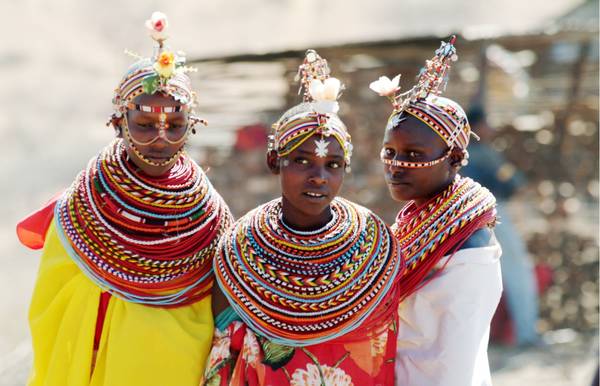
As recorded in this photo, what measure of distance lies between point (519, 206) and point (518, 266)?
125cm

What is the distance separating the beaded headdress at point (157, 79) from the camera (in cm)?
345

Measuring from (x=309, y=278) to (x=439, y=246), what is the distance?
22.7 inches

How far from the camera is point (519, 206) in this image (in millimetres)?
9117

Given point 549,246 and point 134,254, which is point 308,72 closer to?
point 134,254

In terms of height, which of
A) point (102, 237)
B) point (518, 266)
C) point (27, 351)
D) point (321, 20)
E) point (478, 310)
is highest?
point (321, 20)

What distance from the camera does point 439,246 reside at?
11.4 ft

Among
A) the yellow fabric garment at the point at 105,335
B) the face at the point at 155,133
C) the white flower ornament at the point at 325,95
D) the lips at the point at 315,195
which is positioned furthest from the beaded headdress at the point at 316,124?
the yellow fabric garment at the point at 105,335

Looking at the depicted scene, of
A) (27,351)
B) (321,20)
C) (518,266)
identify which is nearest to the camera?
(27,351)

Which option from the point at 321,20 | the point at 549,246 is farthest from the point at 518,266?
the point at 321,20

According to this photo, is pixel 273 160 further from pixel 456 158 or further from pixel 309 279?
pixel 456 158

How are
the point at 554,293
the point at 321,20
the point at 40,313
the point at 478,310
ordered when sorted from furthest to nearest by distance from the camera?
the point at 321,20 < the point at 554,293 < the point at 40,313 < the point at 478,310

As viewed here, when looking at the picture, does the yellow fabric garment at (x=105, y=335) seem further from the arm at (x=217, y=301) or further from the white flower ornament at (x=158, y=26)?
the white flower ornament at (x=158, y=26)

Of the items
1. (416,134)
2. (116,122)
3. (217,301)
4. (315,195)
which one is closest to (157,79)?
(116,122)

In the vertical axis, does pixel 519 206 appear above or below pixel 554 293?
above
